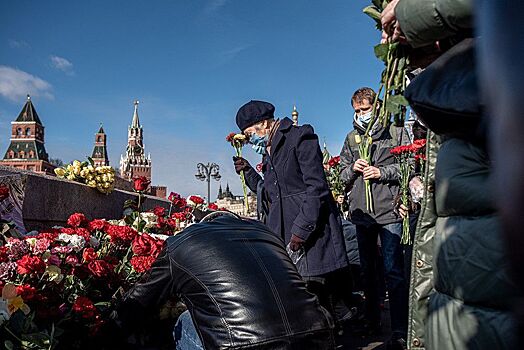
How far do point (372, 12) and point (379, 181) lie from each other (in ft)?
7.85

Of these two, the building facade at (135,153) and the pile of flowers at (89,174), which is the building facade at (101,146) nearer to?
the building facade at (135,153)

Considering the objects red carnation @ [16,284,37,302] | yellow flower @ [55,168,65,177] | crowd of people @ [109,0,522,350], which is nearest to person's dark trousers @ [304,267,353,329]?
crowd of people @ [109,0,522,350]

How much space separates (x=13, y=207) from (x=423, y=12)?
293 cm

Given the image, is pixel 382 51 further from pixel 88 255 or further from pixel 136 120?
pixel 136 120

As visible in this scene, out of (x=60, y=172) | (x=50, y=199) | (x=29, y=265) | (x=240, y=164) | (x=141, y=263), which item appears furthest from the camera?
(x=240, y=164)

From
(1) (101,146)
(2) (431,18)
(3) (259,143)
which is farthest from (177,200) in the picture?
(1) (101,146)

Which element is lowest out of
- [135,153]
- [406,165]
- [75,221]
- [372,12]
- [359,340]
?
[359,340]

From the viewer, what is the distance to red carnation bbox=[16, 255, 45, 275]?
219 cm

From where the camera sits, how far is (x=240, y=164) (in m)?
5.01

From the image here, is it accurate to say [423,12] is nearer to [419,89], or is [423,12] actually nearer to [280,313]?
[419,89]

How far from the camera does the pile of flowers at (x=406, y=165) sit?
12.1 feet

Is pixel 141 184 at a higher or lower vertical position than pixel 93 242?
higher

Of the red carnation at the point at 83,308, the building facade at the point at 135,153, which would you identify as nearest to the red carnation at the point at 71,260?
the red carnation at the point at 83,308

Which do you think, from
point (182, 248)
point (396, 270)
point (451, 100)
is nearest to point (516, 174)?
point (451, 100)
